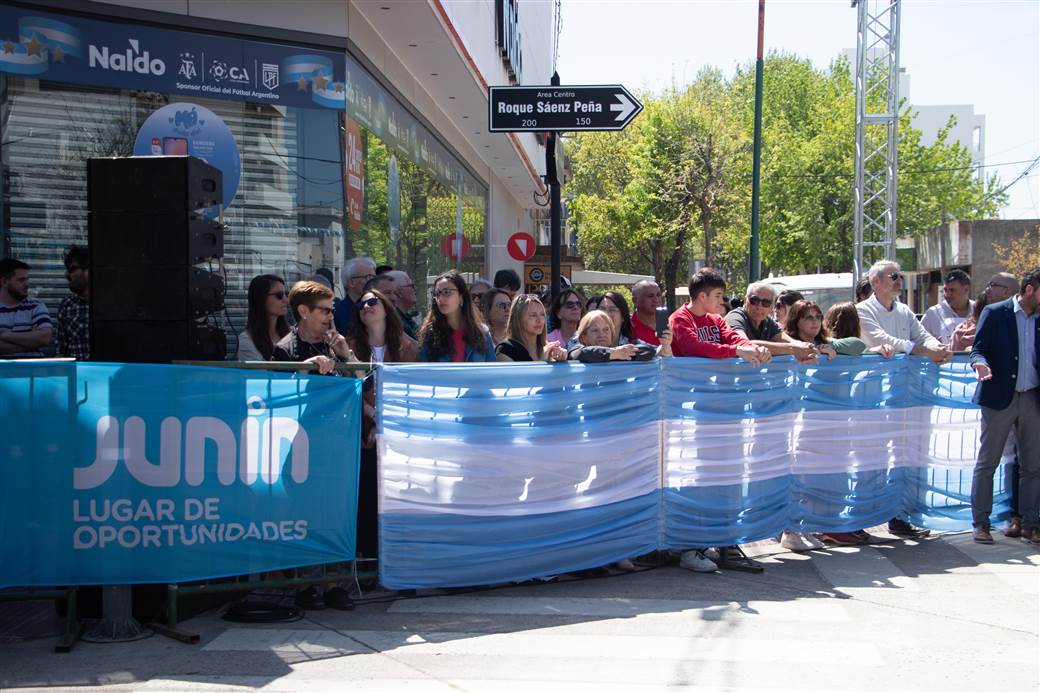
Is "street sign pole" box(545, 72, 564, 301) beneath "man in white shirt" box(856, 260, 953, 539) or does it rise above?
above

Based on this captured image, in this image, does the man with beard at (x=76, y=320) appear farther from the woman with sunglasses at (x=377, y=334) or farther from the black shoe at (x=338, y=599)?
the black shoe at (x=338, y=599)

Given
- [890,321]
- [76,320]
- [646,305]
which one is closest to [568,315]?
[646,305]

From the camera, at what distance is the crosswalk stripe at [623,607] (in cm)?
625

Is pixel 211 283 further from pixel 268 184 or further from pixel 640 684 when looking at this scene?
pixel 268 184

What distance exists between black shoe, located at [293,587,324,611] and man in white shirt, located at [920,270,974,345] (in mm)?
6481

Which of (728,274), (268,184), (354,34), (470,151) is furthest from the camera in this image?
(728,274)

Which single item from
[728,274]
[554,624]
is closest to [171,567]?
[554,624]

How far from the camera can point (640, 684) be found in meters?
5.03

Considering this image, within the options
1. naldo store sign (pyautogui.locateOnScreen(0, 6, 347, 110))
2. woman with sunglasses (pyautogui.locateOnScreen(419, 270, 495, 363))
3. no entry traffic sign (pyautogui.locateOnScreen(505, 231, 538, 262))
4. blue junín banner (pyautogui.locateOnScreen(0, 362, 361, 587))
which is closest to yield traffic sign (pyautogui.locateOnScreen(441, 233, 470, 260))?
no entry traffic sign (pyautogui.locateOnScreen(505, 231, 538, 262))

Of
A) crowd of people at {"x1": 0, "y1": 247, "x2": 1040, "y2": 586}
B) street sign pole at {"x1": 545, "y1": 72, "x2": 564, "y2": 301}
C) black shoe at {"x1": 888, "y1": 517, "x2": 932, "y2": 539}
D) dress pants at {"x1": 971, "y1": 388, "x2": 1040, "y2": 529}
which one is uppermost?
street sign pole at {"x1": 545, "y1": 72, "x2": 564, "y2": 301}

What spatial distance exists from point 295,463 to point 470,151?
17.1 metres

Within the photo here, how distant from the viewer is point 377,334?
7.13 meters

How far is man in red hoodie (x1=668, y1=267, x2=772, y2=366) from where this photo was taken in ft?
24.6

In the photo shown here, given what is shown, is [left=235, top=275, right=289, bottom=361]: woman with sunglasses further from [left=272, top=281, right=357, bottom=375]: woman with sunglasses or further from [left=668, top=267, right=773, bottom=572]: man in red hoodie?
[left=668, top=267, right=773, bottom=572]: man in red hoodie
